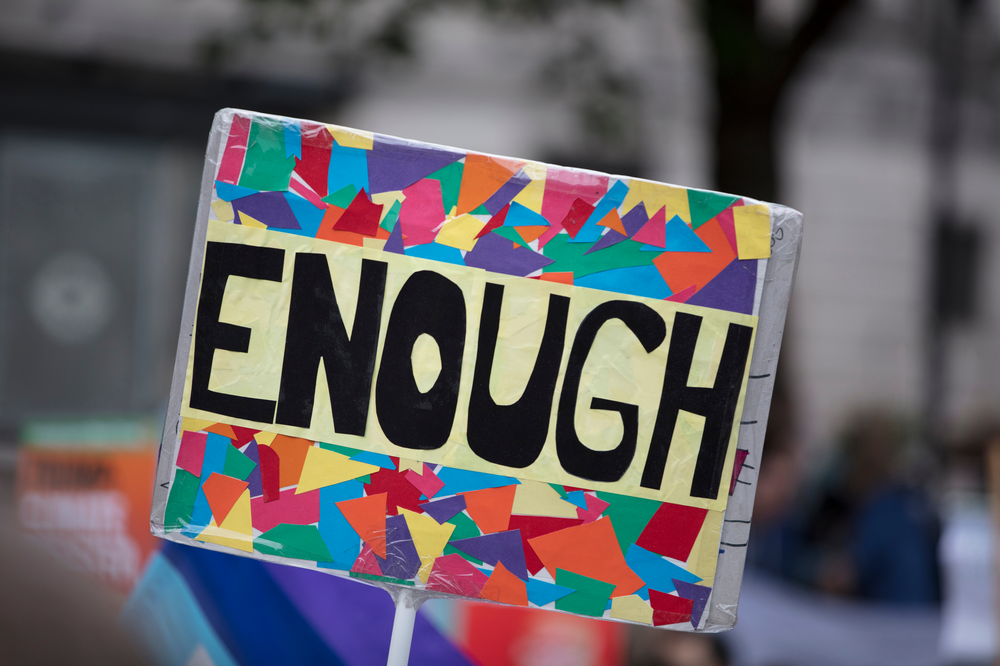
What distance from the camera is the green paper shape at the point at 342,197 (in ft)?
4.49

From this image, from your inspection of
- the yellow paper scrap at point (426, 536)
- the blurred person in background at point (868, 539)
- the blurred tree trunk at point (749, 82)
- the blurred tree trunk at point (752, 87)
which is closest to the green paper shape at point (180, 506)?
the yellow paper scrap at point (426, 536)

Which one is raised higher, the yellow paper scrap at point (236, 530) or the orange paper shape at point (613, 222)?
the orange paper shape at point (613, 222)

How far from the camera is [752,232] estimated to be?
54.7 inches

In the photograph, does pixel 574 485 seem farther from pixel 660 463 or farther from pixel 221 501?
pixel 221 501

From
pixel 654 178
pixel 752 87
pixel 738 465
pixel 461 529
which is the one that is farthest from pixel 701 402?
pixel 654 178

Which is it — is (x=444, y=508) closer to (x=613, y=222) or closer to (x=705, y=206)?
(x=613, y=222)

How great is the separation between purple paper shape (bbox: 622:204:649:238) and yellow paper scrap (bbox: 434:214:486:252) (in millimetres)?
222

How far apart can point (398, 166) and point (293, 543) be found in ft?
1.98

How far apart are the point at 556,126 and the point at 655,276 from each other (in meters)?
9.50

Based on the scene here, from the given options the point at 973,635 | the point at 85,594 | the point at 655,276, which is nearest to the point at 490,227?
the point at 655,276

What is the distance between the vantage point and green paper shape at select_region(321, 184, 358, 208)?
1.37 m

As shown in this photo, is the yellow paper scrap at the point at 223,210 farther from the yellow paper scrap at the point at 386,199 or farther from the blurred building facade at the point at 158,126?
the blurred building facade at the point at 158,126

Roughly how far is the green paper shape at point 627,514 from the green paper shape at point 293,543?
0.44m

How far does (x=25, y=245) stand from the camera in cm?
980
